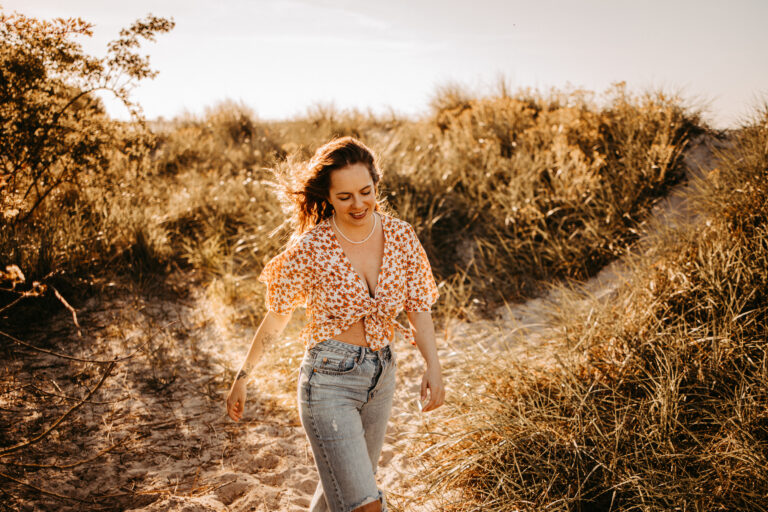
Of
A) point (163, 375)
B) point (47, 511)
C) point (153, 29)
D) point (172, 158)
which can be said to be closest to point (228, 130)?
point (172, 158)

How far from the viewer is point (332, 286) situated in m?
1.99

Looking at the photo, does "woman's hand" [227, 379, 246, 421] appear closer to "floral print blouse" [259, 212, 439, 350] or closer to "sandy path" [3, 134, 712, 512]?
"floral print blouse" [259, 212, 439, 350]

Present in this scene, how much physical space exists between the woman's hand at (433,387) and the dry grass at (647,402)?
0.85m

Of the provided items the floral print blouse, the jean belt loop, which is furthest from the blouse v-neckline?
the jean belt loop

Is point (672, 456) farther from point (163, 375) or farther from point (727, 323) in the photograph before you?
point (163, 375)

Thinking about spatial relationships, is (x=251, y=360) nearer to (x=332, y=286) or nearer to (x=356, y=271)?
(x=332, y=286)

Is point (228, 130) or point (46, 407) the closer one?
point (46, 407)

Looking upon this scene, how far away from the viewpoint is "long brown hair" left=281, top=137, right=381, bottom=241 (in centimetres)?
202

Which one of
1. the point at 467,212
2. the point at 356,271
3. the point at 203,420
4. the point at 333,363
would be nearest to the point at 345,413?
the point at 333,363

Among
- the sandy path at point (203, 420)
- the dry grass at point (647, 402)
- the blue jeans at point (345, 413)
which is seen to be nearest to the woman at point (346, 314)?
the blue jeans at point (345, 413)

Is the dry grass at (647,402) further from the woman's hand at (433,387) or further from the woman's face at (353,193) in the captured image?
the woman's face at (353,193)

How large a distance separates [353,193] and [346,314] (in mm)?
515

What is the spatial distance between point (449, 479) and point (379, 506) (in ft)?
3.86

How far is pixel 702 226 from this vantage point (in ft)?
13.3
